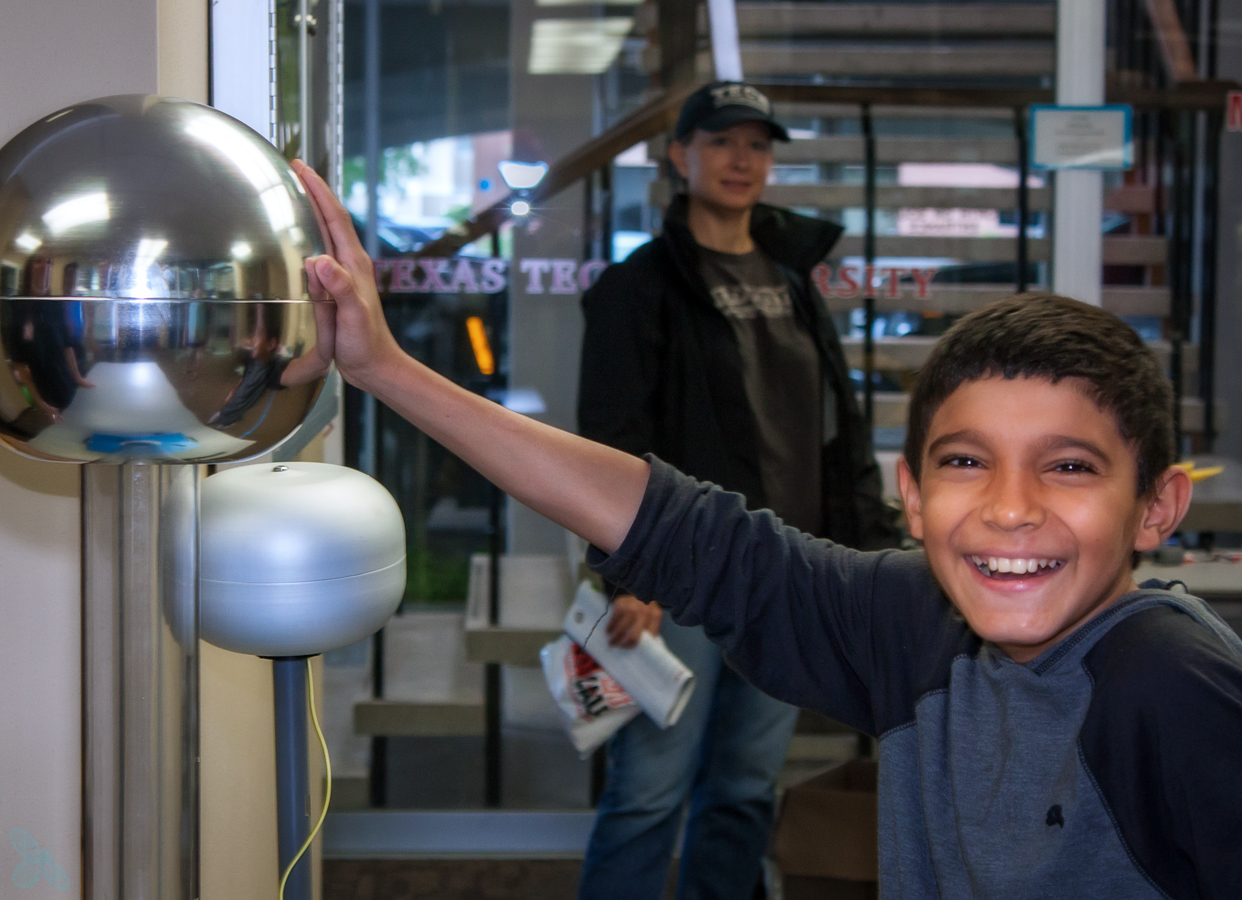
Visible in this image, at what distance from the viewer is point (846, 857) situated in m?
2.17

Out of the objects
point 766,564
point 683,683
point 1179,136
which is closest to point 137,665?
point 766,564

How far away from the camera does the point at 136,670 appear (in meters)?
0.97

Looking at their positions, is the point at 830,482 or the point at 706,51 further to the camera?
the point at 706,51

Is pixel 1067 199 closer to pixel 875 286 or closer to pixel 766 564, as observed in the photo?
pixel 875 286

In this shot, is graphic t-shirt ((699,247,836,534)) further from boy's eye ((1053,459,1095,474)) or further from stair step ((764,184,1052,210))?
boy's eye ((1053,459,1095,474))

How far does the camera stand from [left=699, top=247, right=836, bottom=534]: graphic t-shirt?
210 centimetres

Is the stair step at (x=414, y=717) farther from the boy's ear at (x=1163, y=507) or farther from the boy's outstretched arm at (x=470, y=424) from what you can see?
the boy's ear at (x=1163, y=507)

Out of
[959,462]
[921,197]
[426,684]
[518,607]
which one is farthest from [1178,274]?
[959,462]

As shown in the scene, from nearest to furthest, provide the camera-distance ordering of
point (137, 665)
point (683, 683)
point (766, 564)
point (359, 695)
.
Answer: point (137, 665)
point (766, 564)
point (683, 683)
point (359, 695)

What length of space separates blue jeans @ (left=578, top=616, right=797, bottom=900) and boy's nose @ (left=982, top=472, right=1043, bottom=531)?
1.13 metres

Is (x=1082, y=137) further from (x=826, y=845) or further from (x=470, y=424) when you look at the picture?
(x=470, y=424)

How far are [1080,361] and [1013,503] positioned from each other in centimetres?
13

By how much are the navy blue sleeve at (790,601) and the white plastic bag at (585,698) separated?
941 millimetres

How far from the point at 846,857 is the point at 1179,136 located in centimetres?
194
